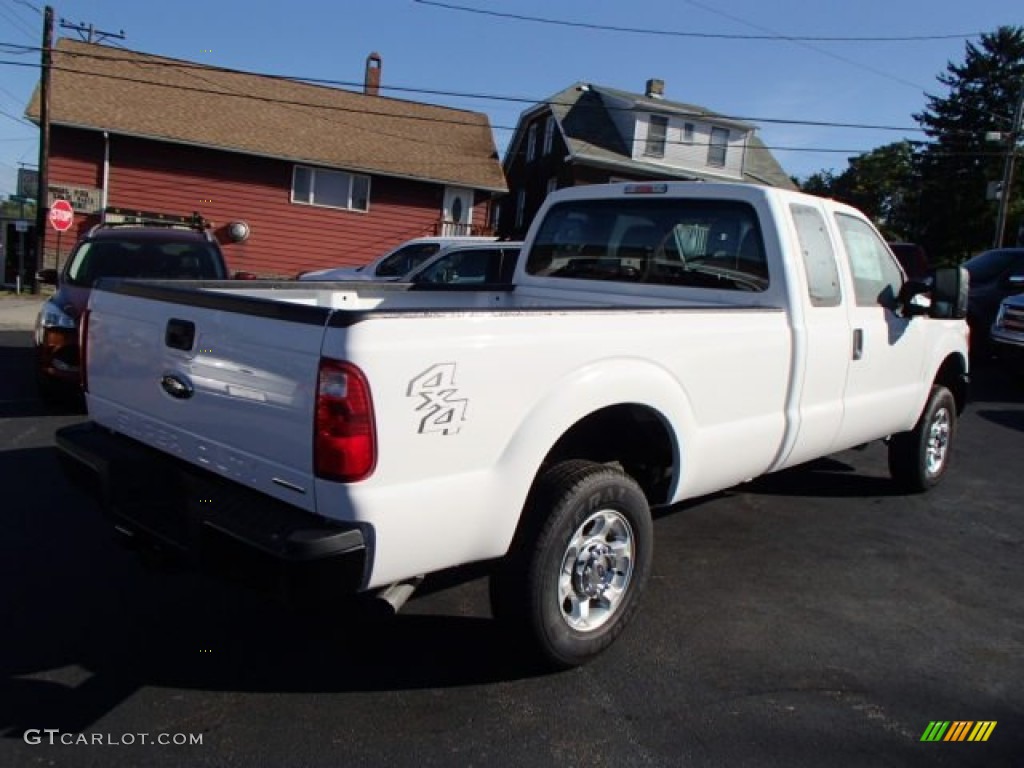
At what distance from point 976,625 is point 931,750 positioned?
1.29 m

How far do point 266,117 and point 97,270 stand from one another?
15.5 meters

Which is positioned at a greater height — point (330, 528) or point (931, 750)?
point (330, 528)

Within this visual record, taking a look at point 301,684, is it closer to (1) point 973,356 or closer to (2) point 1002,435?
(2) point 1002,435

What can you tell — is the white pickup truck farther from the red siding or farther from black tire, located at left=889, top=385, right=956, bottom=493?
the red siding

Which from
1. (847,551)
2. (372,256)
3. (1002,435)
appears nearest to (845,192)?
(372,256)

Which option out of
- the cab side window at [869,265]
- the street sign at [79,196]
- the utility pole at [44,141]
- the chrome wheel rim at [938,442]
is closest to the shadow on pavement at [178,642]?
the cab side window at [869,265]

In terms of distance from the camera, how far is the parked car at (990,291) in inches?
515

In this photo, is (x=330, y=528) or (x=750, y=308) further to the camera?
(x=750, y=308)

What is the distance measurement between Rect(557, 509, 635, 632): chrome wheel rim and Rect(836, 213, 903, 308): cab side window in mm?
2279

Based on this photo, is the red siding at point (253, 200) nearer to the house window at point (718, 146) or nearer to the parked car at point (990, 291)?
the house window at point (718, 146)

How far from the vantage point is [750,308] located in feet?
13.2

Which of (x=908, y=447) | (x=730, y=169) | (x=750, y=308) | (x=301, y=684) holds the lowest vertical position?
(x=301, y=684)

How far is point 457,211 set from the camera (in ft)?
78.4

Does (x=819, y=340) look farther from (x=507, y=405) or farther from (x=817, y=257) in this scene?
(x=507, y=405)
